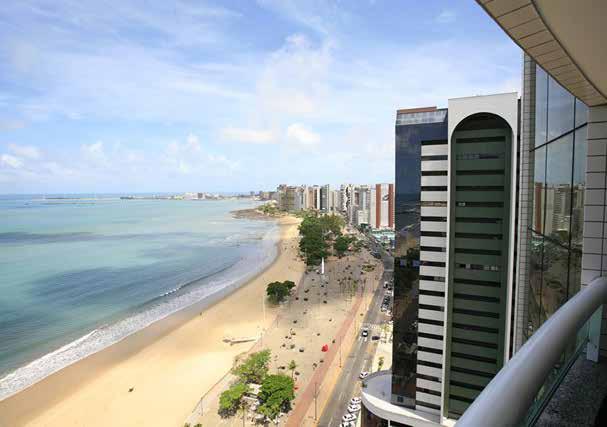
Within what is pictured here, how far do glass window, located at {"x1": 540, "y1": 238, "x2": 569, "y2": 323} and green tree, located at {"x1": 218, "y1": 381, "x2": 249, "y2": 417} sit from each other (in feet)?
49.9

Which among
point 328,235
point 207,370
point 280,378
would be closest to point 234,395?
point 280,378

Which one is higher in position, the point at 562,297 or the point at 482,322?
the point at 562,297

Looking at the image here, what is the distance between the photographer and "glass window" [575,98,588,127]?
4603 mm

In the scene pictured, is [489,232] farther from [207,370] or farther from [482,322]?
[207,370]

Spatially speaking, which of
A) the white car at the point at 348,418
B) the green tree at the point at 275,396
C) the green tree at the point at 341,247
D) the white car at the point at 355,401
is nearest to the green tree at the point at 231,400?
the green tree at the point at 275,396

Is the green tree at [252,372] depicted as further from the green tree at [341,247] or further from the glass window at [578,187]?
the green tree at [341,247]

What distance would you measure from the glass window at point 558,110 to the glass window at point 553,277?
177cm

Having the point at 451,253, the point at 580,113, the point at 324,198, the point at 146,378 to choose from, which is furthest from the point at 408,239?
the point at 324,198

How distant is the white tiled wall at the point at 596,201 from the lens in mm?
4289

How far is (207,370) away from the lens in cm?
2317

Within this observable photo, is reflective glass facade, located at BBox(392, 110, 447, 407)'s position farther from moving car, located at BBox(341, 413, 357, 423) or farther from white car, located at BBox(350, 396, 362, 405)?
white car, located at BBox(350, 396, 362, 405)

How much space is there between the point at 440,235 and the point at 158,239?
6648 centimetres

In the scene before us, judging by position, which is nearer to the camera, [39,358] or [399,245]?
[399,245]

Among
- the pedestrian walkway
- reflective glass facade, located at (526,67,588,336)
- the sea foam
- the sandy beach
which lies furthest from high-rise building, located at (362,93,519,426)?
the sea foam
